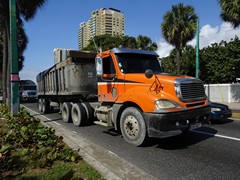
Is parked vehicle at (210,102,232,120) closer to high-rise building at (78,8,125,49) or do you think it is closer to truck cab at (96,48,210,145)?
truck cab at (96,48,210,145)

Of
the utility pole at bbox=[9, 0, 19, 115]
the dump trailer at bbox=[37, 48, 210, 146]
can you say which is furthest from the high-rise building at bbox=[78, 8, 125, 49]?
the dump trailer at bbox=[37, 48, 210, 146]

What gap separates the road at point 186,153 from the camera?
15.5ft

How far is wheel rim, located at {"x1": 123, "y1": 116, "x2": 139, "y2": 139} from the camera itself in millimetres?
6550

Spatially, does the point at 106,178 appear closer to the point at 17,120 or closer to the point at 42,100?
the point at 17,120

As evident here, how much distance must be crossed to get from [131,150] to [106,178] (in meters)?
2.17

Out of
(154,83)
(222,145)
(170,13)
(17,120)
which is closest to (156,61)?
(154,83)

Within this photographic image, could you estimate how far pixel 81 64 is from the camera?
34.1ft

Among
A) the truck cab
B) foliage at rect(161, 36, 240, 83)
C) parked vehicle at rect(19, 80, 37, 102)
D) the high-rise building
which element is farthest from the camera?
the high-rise building

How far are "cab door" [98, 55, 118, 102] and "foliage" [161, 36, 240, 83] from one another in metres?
18.5

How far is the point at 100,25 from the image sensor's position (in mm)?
51844

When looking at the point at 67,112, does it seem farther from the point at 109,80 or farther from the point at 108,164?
the point at 108,164

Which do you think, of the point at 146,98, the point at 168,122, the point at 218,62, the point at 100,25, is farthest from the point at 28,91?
the point at 168,122

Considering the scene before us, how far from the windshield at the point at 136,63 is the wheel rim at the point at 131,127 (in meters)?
1.47

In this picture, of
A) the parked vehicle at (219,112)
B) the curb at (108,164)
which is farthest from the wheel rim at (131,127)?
the parked vehicle at (219,112)
